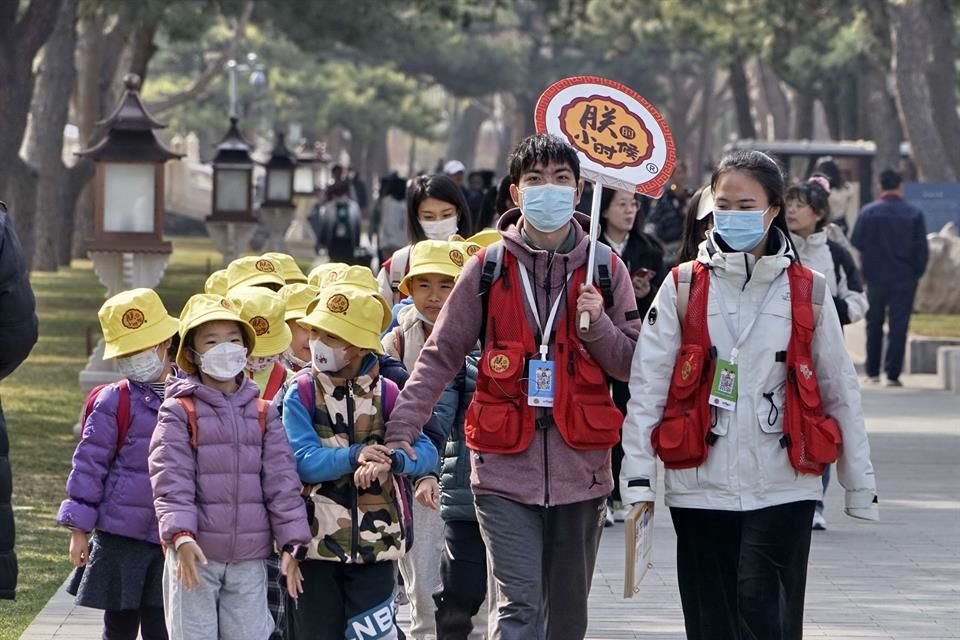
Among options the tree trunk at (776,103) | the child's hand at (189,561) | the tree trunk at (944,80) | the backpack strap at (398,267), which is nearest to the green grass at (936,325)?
the tree trunk at (944,80)

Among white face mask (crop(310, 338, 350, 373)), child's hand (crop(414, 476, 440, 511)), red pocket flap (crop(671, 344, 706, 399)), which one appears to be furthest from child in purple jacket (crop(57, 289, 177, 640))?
red pocket flap (crop(671, 344, 706, 399))

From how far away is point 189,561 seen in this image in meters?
5.63

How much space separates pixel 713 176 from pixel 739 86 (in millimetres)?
46038

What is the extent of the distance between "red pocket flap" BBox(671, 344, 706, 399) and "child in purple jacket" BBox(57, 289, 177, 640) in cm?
160

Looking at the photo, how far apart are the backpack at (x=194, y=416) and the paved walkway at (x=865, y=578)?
7.00 feet

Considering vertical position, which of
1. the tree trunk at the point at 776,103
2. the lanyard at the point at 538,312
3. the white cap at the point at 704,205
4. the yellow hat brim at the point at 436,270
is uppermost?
the tree trunk at the point at 776,103

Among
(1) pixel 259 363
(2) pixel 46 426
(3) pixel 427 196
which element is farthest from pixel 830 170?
(1) pixel 259 363

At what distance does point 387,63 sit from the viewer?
70188 millimetres

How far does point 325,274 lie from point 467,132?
287 ft

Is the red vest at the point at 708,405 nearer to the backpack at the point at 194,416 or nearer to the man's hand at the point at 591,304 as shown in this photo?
the man's hand at the point at 591,304

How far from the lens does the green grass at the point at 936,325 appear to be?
70.9ft

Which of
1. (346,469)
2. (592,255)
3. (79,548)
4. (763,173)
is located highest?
(763,173)

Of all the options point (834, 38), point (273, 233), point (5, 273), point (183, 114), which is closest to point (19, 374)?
point (273, 233)

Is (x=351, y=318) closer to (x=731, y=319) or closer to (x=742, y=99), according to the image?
(x=731, y=319)
